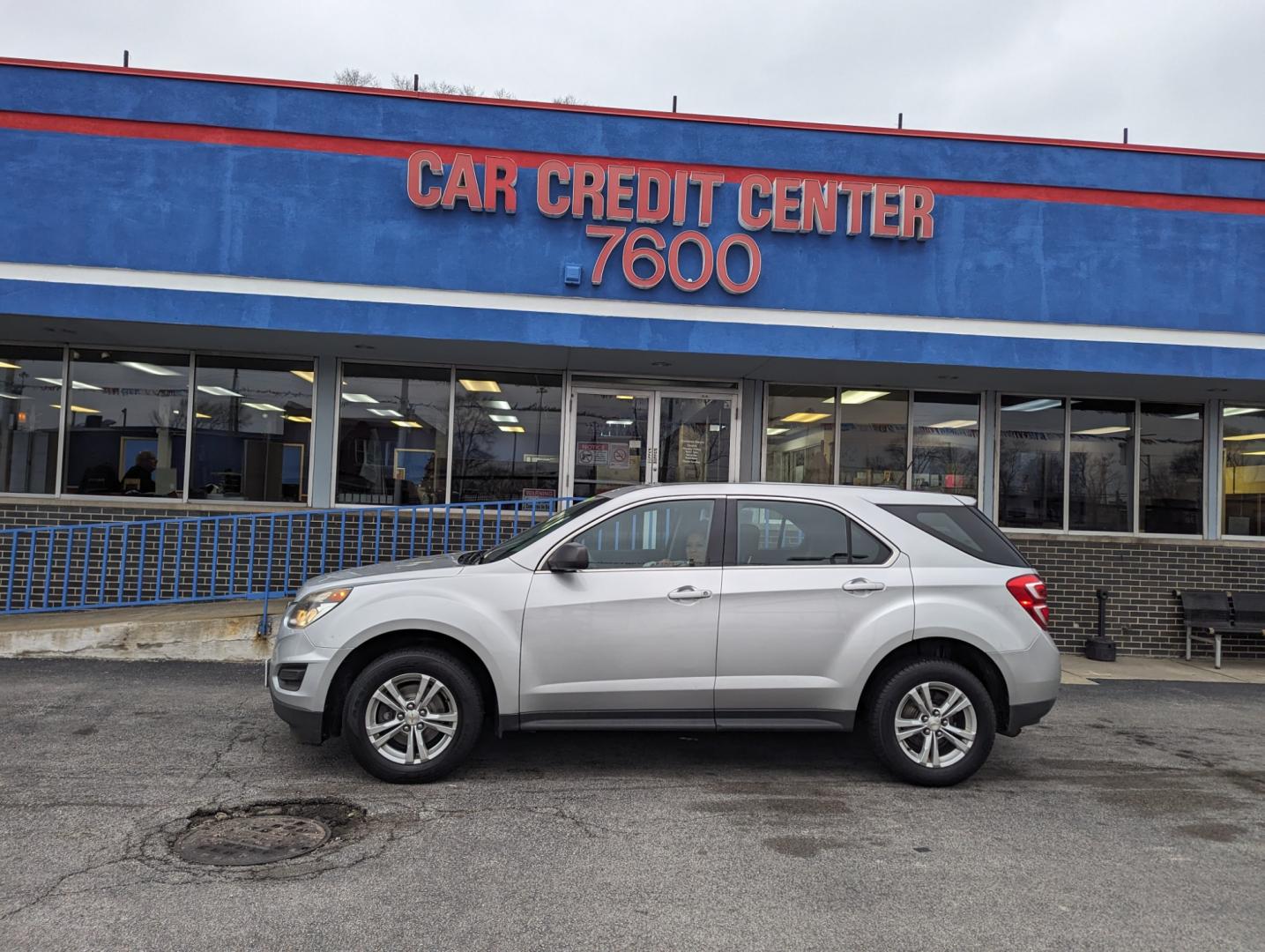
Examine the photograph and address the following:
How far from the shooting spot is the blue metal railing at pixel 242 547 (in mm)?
9852

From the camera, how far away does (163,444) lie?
36.2 feet

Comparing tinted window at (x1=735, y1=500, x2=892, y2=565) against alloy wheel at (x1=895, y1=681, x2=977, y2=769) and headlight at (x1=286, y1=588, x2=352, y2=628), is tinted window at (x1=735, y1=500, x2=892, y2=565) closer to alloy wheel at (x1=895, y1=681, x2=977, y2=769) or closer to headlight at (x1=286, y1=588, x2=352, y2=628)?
alloy wheel at (x1=895, y1=681, x2=977, y2=769)

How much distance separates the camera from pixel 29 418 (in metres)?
11.0

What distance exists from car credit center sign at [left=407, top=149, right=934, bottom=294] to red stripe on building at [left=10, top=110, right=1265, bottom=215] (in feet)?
0.32

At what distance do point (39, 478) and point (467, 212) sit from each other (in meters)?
5.97

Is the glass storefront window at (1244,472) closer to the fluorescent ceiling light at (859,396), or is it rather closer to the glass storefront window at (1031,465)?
the glass storefront window at (1031,465)

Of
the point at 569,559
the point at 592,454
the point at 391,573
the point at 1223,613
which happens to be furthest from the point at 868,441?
the point at 391,573

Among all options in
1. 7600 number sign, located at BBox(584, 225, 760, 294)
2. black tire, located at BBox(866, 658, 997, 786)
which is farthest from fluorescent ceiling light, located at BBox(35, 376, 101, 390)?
black tire, located at BBox(866, 658, 997, 786)

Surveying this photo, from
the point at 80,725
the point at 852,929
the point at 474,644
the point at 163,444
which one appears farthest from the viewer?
the point at 163,444

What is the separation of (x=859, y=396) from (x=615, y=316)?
3550 millimetres

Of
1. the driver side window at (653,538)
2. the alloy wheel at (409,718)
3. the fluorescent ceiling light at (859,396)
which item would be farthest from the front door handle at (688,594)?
the fluorescent ceiling light at (859,396)

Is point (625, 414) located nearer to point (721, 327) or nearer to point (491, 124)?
point (721, 327)

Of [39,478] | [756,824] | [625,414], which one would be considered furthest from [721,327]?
[39,478]

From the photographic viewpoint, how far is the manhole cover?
4.25 meters
